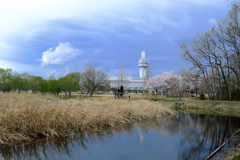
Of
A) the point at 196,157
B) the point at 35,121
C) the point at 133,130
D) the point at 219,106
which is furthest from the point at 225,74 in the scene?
the point at 35,121

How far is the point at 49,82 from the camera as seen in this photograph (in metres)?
38.4

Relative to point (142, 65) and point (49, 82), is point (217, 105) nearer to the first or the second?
point (49, 82)

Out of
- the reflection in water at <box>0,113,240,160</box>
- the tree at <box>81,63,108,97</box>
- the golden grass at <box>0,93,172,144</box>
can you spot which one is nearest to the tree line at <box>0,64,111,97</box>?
the tree at <box>81,63,108,97</box>

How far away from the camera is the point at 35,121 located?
23.5 feet

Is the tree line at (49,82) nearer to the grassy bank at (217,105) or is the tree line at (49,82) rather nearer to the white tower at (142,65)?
the grassy bank at (217,105)

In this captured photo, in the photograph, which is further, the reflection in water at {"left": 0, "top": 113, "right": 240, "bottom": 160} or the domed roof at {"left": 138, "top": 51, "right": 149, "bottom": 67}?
the domed roof at {"left": 138, "top": 51, "right": 149, "bottom": 67}

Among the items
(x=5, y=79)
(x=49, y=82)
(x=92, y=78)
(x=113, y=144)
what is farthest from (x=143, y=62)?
(x=113, y=144)

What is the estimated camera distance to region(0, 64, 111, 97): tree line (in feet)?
110

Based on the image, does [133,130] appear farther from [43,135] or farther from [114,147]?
[43,135]

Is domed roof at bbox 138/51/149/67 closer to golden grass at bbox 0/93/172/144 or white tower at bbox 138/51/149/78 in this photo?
white tower at bbox 138/51/149/78

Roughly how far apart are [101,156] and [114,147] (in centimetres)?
107

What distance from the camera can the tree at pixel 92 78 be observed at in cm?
4341

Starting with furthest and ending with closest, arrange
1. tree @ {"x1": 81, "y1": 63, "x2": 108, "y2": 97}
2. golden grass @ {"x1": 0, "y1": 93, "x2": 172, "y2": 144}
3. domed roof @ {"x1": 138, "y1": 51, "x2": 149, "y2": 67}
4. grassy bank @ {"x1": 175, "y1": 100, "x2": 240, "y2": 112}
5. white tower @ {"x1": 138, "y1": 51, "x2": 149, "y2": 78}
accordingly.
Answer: domed roof @ {"x1": 138, "y1": 51, "x2": 149, "y2": 67}, white tower @ {"x1": 138, "y1": 51, "x2": 149, "y2": 78}, tree @ {"x1": 81, "y1": 63, "x2": 108, "y2": 97}, grassy bank @ {"x1": 175, "y1": 100, "x2": 240, "y2": 112}, golden grass @ {"x1": 0, "y1": 93, "x2": 172, "y2": 144}

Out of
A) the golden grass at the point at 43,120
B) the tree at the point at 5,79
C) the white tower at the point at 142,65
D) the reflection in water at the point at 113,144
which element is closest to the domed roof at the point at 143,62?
the white tower at the point at 142,65
